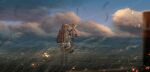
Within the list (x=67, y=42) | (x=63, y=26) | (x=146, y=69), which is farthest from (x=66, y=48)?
(x=146, y=69)

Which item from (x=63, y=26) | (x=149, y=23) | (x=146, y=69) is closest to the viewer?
(x=149, y=23)

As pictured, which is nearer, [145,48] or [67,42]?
[145,48]

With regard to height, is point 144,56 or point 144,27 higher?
point 144,27

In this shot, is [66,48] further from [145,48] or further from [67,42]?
[145,48]

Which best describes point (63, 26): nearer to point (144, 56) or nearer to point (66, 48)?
point (66, 48)

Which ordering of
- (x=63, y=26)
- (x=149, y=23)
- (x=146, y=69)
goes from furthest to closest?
(x=63, y=26)
(x=146, y=69)
(x=149, y=23)

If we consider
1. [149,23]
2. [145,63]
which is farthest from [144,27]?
[145,63]

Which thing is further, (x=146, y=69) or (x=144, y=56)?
(x=146, y=69)

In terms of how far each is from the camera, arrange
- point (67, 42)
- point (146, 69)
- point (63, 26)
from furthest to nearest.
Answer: point (67, 42)
point (63, 26)
point (146, 69)

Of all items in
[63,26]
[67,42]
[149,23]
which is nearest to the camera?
[149,23]
